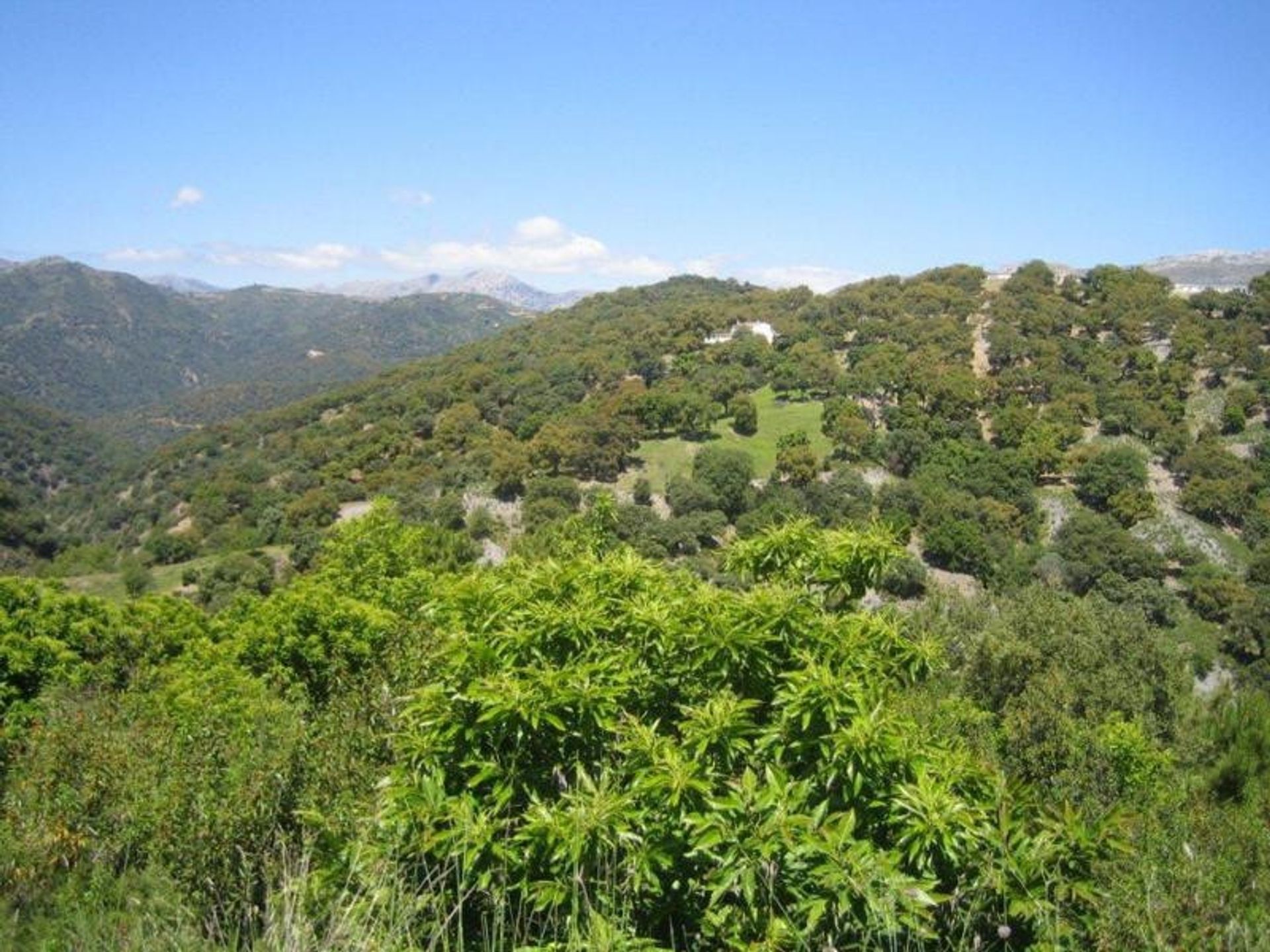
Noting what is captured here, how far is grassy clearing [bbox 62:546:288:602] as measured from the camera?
5341 centimetres

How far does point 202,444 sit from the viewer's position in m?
108

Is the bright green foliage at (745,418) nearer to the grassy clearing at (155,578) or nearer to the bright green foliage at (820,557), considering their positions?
the grassy clearing at (155,578)

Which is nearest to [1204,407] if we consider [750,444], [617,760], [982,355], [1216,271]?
[982,355]

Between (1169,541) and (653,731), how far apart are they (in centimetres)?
6353

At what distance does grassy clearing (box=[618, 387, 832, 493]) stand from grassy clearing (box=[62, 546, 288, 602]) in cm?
3012

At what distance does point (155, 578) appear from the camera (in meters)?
57.5

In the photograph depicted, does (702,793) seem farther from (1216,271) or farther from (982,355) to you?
(1216,271)

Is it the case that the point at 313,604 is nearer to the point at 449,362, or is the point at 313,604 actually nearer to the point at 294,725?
the point at 294,725

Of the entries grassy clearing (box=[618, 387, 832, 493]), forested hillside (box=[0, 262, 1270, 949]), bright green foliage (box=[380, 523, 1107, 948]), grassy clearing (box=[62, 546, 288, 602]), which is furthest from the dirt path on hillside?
bright green foliage (box=[380, 523, 1107, 948])

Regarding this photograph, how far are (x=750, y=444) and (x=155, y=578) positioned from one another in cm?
4865

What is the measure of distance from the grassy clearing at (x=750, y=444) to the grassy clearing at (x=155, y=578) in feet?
98.8

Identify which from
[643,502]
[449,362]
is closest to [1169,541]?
[643,502]

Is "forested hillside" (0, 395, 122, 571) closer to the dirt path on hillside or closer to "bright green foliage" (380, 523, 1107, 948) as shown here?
the dirt path on hillside

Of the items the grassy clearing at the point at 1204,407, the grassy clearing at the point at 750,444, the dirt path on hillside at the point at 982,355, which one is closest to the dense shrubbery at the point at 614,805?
the grassy clearing at the point at 750,444
